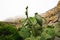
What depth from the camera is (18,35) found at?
184cm

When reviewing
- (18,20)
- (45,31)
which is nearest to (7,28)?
(45,31)

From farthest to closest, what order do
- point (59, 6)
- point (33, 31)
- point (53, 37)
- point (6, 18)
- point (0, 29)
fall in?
point (6, 18) → point (59, 6) → point (0, 29) → point (33, 31) → point (53, 37)

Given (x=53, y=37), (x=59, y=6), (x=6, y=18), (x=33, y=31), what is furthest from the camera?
(x=6, y=18)

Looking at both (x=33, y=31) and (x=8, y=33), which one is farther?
(x=8, y=33)

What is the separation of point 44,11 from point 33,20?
4.51ft

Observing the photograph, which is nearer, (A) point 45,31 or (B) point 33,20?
(A) point 45,31

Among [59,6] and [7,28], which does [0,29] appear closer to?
[7,28]

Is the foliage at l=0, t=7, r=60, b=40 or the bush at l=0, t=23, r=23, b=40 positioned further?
the bush at l=0, t=23, r=23, b=40

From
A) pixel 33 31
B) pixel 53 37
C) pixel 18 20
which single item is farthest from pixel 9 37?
pixel 18 20

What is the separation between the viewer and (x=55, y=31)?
1619mm

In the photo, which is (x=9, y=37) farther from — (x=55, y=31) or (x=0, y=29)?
(x=55, y=31)

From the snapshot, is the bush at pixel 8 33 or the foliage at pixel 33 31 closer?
the foliage at pixel 33 31

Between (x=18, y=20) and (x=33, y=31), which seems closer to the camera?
(x=33, y=31)

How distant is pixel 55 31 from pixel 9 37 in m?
0.40
